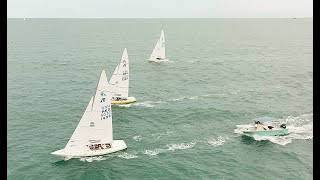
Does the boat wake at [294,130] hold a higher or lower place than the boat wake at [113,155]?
higher

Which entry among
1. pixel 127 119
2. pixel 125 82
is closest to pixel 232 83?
pixel 125 82

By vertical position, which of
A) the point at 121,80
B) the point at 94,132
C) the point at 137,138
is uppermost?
the point at 121,80

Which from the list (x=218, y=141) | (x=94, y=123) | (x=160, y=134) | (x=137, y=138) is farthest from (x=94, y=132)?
(x=218, y=141)

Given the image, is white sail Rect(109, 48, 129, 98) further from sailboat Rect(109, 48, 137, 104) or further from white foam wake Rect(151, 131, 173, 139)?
white foam wake Rect(151, 131, 173, 139)

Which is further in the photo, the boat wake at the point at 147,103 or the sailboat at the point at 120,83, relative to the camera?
the boat wake at the point at 147,103

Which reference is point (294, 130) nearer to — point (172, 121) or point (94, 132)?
point (172, 121)

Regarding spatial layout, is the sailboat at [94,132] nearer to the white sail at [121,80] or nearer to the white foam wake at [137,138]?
the white foam wake at [137,138]

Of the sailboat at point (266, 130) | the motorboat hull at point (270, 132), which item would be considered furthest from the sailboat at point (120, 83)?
the motorboat hull at point (270, 132)

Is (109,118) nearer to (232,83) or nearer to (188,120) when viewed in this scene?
(188,120)
